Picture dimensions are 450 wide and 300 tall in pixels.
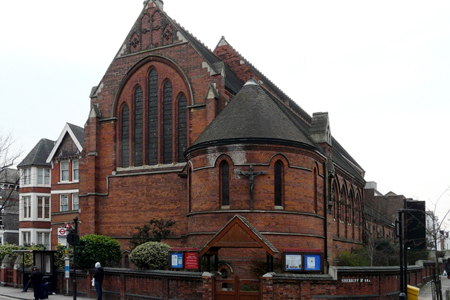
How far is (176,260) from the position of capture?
23312mm

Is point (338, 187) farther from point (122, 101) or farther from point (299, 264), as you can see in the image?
point (299, 264)

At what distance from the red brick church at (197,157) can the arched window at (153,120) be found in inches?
2.6

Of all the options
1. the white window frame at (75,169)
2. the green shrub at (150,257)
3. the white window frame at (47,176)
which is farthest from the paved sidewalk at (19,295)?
the white window frame at (47,176)

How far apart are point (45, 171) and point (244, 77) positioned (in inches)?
901

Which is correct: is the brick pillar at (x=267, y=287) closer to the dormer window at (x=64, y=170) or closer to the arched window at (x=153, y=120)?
the arched window at (x=153, y=120)

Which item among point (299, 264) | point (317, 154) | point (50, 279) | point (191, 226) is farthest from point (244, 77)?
point (299, 264)

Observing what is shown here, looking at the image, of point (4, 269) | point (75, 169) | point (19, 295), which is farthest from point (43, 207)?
point (19, 295)

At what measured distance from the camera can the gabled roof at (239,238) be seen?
21438 millimetres

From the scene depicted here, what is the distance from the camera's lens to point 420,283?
3638cm

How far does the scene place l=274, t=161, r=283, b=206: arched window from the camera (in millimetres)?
28734

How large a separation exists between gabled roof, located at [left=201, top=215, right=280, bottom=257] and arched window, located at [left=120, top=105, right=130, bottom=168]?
1743 cm

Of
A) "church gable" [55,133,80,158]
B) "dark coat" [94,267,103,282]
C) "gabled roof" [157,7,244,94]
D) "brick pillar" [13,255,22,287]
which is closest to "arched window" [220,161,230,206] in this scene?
"dark coat" [94,267,103,282]

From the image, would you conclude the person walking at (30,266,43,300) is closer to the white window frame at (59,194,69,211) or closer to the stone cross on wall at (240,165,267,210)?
the stone cross on wall at (240,165,267,210)

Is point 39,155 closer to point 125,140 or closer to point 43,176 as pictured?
point 43,176
